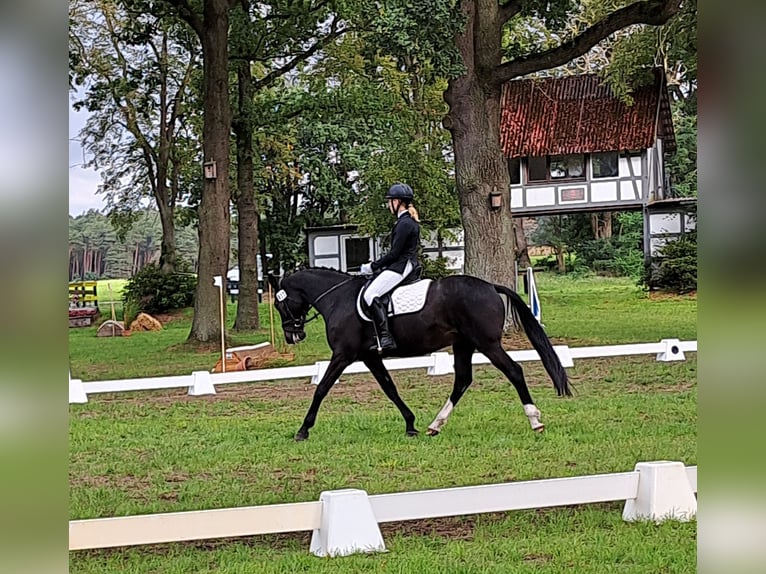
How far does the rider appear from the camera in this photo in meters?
6.43

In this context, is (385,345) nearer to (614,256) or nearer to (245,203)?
(245,203)

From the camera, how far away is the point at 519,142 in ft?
77.8

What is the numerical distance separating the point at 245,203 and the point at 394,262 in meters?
10.9

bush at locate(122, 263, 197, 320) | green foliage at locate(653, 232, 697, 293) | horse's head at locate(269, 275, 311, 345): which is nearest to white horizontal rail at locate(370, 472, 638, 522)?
horse's head at locate(269, 275, 311, 345)

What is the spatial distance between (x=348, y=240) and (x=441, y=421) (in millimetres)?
20145

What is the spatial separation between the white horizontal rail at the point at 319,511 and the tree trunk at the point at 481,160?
8.32 metres

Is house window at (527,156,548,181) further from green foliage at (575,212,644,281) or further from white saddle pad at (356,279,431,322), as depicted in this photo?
white saddle pad at (356,279,431,322)

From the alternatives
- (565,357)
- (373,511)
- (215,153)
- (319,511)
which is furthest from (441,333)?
(215,153)

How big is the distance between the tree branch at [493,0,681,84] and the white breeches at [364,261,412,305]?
6532mm

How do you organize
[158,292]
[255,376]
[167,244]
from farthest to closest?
[167,244] < [158,292] < [255,376]

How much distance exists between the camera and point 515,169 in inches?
942
